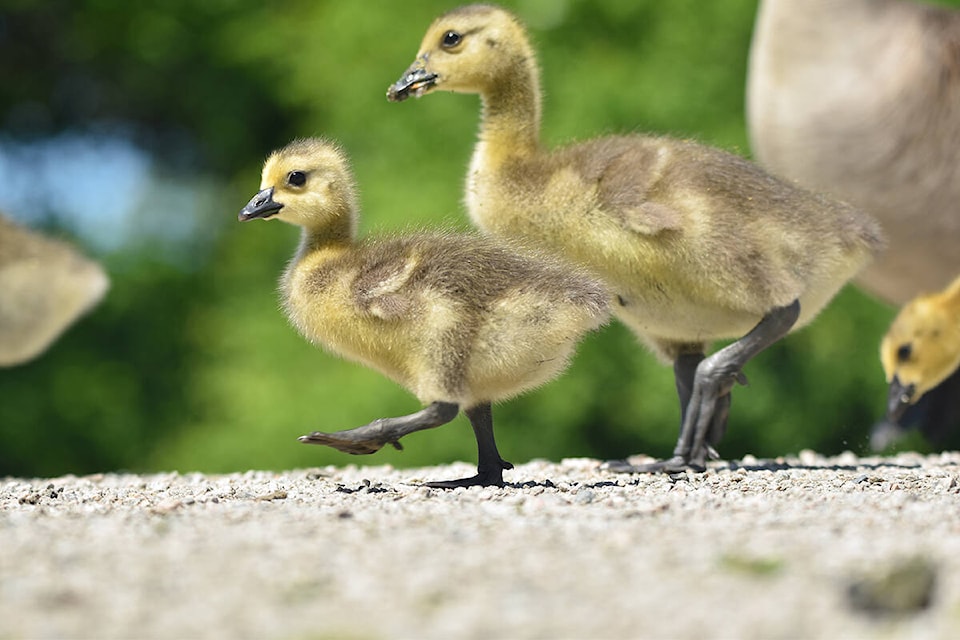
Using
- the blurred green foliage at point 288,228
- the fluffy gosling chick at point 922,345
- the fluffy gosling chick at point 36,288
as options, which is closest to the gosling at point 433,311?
the fluffy gosling chick at point 922,345

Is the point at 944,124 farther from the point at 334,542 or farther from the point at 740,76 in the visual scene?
the point at 334,542

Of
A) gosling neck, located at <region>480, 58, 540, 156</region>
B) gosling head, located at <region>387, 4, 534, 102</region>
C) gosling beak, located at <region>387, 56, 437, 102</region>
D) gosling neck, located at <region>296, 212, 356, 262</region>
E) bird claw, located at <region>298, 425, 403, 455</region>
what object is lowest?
bird claw, located at <region>298, 425, 403, 455</region>

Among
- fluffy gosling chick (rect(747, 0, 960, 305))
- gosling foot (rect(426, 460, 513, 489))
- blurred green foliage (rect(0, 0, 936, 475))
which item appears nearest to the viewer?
gosling foot (rect(426, 460, 513, 489))

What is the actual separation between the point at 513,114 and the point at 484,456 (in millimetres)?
1179

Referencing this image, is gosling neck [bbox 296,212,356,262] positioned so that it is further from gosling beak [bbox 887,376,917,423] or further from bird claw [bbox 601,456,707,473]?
gosling beak [bbox 887,376,917,423]

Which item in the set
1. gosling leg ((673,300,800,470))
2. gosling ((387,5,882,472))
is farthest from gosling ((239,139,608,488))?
gosling leg ((673,300,800,470))

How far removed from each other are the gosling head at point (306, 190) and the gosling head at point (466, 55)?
495mm

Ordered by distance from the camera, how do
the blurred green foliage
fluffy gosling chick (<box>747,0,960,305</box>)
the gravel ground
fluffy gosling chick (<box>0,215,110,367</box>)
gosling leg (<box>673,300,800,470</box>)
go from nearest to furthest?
the gravel ground, gosling leg (<box>673,300,800,470</box>), fluffy gosling chick (<box>0,215,110,367</box>), fluffy gosling chick (<box>747,0,960,305</box>), the blurred green foliage

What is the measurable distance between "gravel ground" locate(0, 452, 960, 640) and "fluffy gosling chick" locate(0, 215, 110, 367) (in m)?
2.62

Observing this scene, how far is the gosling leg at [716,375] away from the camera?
4.73 m

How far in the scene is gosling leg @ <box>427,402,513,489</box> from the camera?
173 inches

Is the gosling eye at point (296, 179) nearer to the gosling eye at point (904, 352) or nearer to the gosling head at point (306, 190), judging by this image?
the gosling head at point (306, 190)

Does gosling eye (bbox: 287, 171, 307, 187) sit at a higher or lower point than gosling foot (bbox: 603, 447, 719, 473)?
higher

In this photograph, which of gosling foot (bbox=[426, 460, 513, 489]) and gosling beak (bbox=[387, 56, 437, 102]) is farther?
gosling beak (bbox=[387, 56, 437, 102])
